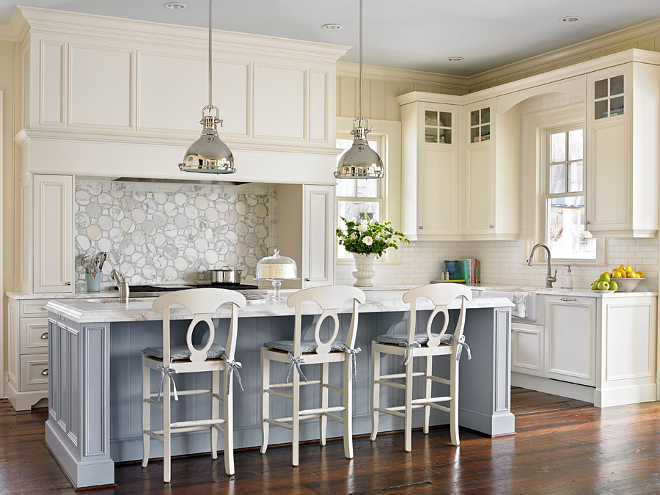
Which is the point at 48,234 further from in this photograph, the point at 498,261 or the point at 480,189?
the point at 498,261

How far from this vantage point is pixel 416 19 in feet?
19.7

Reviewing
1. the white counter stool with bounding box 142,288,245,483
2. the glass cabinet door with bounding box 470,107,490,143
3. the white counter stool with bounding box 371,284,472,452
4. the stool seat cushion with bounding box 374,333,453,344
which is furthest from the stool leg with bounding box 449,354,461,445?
the glass cabinet door with bounding box 470,107,490,143

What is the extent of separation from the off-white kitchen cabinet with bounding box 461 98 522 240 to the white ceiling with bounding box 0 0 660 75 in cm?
66

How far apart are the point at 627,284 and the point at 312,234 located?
2695 mm

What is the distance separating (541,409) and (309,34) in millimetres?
3735

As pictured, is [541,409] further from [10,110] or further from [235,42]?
[10,110]

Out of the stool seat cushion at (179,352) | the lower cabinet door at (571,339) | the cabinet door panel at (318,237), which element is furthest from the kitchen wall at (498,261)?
the stool seat cushion at (179,352)

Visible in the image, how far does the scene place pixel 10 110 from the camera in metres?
6.09

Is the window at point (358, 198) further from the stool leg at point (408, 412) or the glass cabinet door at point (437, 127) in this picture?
the stool leg at point (408, 412)

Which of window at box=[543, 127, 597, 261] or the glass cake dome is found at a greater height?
window at box=[543, 127, 597, 261]

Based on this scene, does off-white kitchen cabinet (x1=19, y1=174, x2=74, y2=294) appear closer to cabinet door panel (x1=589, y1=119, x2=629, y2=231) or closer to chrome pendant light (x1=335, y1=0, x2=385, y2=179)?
chrome pendant light (x1=335, y1=0, x2=385, y2=179)

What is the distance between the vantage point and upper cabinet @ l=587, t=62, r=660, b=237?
18.9 feet

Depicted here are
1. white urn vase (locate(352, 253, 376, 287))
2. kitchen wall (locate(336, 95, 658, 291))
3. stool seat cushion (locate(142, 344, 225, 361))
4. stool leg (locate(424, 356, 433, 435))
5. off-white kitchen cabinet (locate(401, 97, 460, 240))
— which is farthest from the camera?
off-white kitchen cabinet (locate(401, 97, 460, 240))

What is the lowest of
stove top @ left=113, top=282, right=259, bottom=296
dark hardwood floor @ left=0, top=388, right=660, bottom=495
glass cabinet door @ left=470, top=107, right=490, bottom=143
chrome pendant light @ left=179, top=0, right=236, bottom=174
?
dark hardwood floor @ left=0, top=388, right=660, bottom=495
